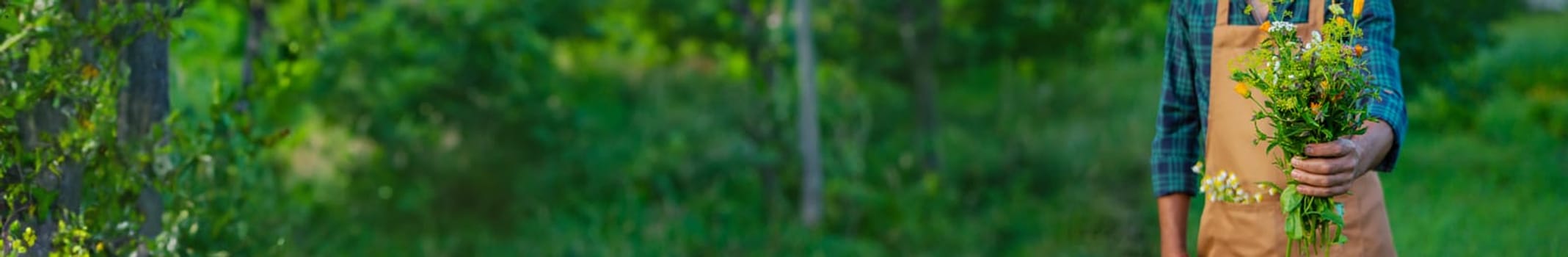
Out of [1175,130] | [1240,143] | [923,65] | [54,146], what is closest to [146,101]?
[54,146]

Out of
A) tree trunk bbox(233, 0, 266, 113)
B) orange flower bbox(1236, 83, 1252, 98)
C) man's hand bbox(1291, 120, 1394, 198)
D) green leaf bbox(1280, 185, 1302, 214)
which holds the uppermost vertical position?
orange flower bbox(1236, 83, 1252, 98)

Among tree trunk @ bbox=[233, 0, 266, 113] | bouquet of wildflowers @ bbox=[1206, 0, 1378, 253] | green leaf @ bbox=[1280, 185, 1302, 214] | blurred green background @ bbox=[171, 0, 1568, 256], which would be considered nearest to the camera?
bouquet of wildflowers @ bbox=[1206, 0, 1378, 253]

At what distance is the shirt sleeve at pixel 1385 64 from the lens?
7.75 ft

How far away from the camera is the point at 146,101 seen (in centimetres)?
371

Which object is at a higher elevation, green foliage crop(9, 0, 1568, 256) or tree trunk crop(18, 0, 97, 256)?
tree trunk crop(18, 0, 97, 256)

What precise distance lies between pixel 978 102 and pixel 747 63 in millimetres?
2746

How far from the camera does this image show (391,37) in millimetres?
10266

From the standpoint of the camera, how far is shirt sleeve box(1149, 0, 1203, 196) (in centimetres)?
271

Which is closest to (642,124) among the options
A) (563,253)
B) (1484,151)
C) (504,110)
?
(504,110)

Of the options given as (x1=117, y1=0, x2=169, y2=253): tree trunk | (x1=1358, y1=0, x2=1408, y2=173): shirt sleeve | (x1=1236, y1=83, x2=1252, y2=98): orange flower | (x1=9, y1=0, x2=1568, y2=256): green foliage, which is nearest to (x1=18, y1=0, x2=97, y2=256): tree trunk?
(x1=117, y1=0, x2=169, y2=253): tree trunk

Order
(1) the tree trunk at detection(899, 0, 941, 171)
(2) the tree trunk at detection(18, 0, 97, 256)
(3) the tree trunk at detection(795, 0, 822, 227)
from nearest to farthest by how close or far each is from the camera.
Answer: (2) the tree trunk at detection(18, 0, 97, 256) < (3) the tree trunk at detection(795, 0, 822, 227) < (1) the tree trunk at detection(899, 0, 941, 171)

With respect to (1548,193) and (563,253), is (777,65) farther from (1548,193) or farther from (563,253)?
(1548,193)

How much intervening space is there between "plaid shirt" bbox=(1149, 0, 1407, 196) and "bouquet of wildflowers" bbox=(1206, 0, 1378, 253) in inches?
2.3

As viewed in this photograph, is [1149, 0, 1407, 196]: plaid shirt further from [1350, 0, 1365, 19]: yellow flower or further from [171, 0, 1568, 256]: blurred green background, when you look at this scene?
[171, 0, 1568, 256]: blurred green background
